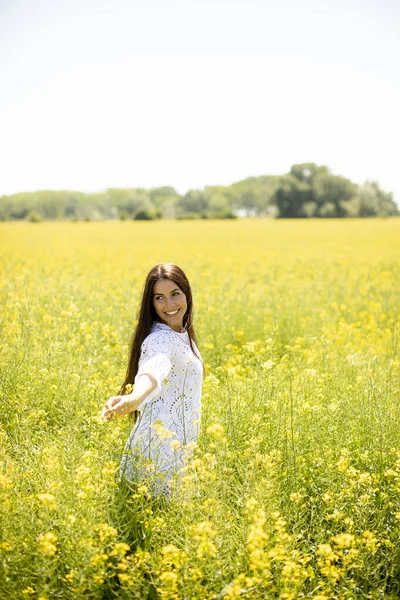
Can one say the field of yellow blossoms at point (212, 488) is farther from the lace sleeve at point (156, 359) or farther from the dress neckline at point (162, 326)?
the dress neckline at point (162, 326)

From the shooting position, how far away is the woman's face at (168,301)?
A: 3.52m

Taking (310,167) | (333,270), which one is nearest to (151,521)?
(333,270)

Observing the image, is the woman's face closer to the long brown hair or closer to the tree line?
the long brown hair

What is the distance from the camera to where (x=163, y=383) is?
128 inches

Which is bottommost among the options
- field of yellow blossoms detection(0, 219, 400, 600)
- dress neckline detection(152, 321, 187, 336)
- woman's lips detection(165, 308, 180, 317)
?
field of yellow blossoms detection(0, 219, 400, 600)

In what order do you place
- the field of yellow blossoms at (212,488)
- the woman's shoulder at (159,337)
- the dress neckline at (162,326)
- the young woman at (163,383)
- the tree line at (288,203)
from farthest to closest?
the tree line at (288,203) < the dress neckline at (162,326) < the woman's shoulder at (159,337) < the young woman at (163,383) < the field of yellow blossoms at (212,488)

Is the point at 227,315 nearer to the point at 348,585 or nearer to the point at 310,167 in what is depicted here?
the point at 348,585

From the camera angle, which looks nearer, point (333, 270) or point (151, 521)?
point (151, 521)

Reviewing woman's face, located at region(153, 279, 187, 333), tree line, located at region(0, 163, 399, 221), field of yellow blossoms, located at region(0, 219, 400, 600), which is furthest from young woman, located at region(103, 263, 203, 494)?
tree line, located at region(0, 163, 399, 221)

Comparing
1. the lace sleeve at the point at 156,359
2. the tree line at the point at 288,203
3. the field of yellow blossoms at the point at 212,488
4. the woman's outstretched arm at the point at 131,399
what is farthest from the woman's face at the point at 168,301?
the tree line at the point at 288,203

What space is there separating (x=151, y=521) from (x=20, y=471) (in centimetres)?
104

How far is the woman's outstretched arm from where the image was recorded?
282 cm

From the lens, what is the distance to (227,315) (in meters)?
7.18

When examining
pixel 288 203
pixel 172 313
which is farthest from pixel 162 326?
pixel 288 203
